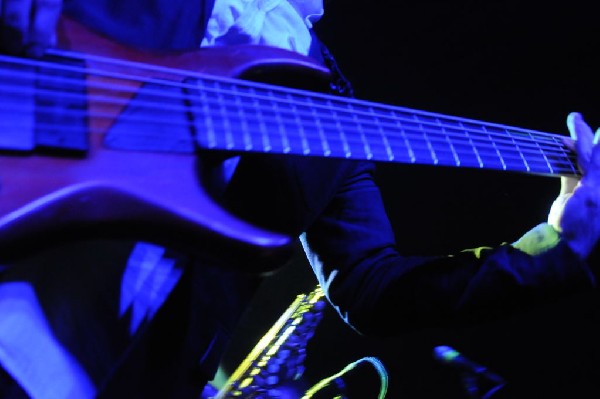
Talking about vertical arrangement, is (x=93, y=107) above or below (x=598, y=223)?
above

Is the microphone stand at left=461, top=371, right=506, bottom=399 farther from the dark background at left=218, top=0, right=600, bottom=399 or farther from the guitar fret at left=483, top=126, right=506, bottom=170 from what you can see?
the guitar fret at left=483, top=126, right=506, bottom=170

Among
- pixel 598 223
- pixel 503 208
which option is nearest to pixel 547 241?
pixel 598 223

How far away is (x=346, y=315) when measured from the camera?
1082 millimetres

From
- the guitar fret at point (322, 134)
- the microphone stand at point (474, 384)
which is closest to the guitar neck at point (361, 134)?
the guitar fret at point (322, 134)

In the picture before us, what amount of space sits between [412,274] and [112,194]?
60 cm

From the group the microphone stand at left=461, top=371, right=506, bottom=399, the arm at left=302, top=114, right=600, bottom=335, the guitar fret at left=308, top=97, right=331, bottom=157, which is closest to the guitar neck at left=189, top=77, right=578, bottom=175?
the guitar fret at left=308, top=97, right=331, bottom=157

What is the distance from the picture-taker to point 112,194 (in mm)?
568

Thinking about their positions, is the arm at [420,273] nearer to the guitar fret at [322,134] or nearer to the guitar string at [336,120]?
the guitar string at [336,120]

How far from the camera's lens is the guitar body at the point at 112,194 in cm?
52

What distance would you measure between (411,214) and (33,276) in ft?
5.56

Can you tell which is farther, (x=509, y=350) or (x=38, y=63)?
(x=509, y=350)

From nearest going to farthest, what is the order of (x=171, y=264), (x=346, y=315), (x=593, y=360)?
(x=171, y=264), (x=346, y=315), (x=593, y=360)

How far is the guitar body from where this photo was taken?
0.52 m

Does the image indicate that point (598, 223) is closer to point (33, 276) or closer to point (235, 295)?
point (235, 295)
